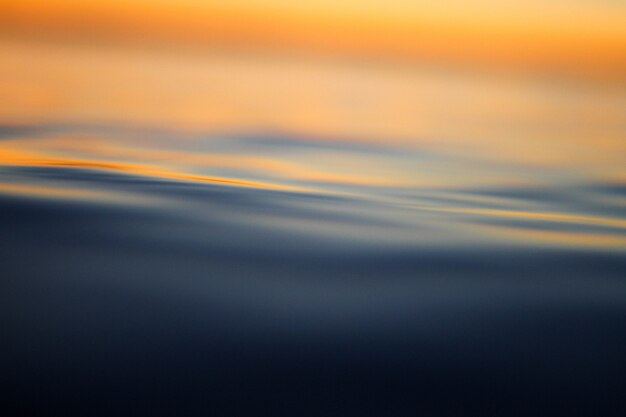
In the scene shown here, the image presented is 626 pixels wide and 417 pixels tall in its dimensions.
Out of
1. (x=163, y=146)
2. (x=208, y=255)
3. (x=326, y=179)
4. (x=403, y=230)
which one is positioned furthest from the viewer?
(x=163, y=146)

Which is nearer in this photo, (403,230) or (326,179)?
(403,230)

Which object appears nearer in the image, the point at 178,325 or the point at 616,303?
the point at 178,325

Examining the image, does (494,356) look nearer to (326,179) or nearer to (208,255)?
(208,255)

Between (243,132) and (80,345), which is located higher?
(243,132)

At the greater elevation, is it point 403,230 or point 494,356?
point 403,230

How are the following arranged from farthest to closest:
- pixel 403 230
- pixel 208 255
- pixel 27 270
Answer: pixel 403 230, pixel 208 255, pixel 27 270

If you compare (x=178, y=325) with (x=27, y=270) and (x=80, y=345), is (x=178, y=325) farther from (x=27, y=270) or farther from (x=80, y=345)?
(x=27, y=270)

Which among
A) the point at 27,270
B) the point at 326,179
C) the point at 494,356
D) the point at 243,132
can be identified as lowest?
the point at 494,356

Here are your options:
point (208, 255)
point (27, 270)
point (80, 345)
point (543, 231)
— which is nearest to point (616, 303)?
point (543, 231)

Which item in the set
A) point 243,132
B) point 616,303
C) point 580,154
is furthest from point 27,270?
point 580,154
